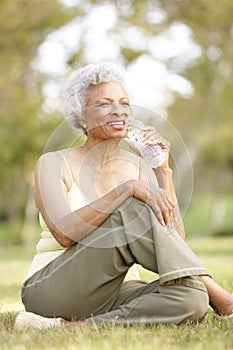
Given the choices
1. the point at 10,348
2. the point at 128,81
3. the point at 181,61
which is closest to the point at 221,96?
the point at 181,61

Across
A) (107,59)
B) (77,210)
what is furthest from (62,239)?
(107,59)

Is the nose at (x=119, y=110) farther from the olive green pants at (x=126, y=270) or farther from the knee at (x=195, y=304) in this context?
the knee at (x=195, y=304)

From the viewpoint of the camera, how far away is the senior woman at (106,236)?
4.16 m

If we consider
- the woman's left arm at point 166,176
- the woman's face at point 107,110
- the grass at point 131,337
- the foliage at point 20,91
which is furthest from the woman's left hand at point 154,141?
the foliage at point 20,91

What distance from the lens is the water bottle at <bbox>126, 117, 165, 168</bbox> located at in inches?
176

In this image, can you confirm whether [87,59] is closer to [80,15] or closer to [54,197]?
[80,15]

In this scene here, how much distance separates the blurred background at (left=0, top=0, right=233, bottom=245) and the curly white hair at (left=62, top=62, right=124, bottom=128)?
1306 cm

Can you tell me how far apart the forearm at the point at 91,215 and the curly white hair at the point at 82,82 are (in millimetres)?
663

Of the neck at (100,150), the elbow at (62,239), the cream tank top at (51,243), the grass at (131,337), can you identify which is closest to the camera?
the grass at (131,337)

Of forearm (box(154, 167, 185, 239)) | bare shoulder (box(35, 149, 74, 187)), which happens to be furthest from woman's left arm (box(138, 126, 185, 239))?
bare shoulder (box(35, 149, 74, 187))

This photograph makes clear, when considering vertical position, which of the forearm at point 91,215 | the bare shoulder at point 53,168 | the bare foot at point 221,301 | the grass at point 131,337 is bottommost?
the grass at point 131,337

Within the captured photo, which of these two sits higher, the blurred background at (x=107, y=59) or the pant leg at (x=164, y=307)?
the blurred background at (x=107, y=59)

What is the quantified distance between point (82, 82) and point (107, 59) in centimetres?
1659

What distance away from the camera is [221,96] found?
20812mm
